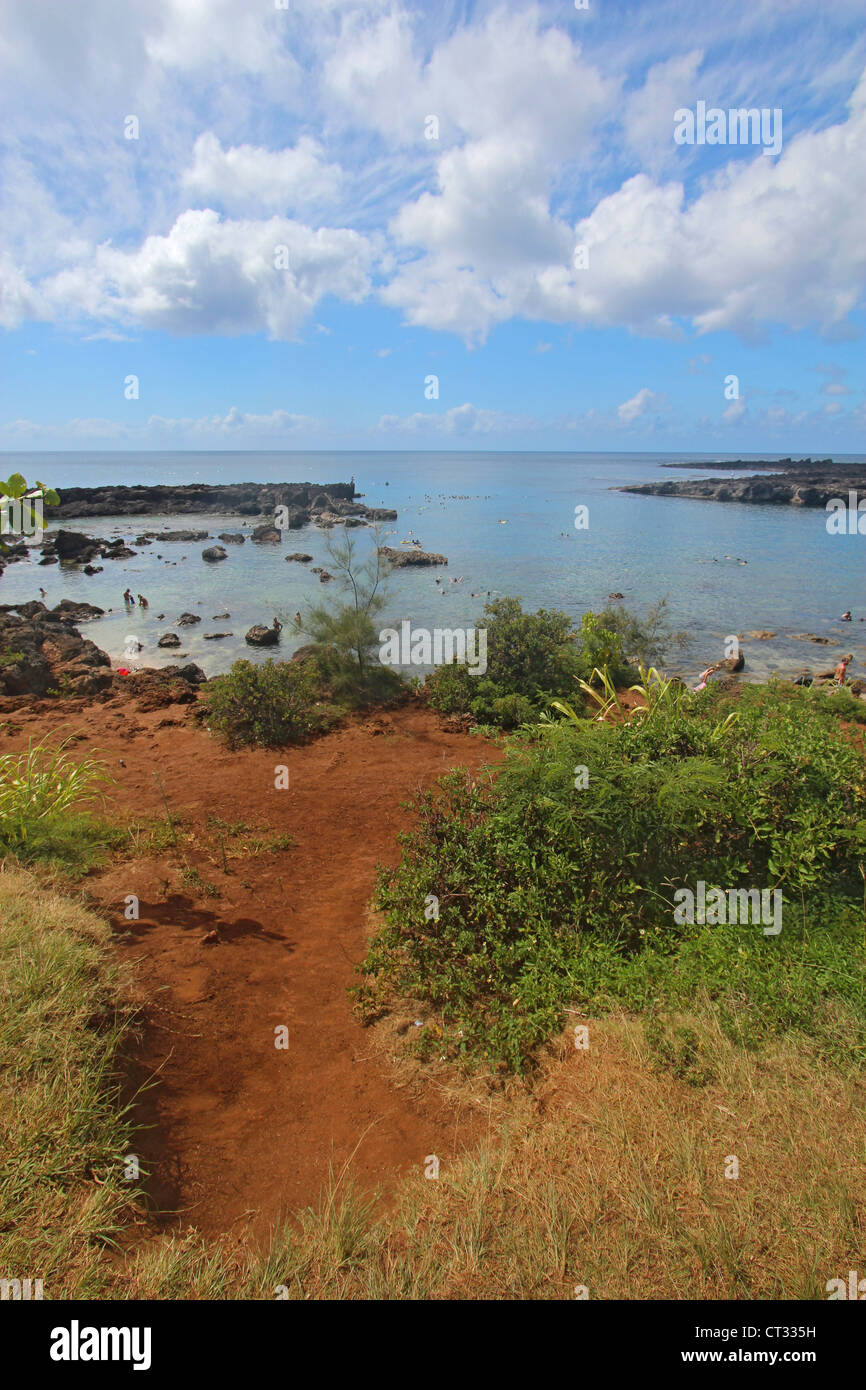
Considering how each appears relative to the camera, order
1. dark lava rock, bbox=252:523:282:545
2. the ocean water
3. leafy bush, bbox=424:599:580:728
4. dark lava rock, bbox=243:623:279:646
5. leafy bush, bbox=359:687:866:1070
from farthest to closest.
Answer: dark lava rock, bbox=252:523:282:545 → the ocean water → dark lava rock, bbox=243:623:279:646 → leafy bush, bbox=424:599:580:728 → leafy bush, bbox=359:687:866:1070

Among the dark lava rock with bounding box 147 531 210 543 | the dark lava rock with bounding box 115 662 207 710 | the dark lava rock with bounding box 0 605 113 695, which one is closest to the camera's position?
the dark lava rock with bounding box 115 662 207 710

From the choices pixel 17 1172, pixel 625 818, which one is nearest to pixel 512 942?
pixel 625 818

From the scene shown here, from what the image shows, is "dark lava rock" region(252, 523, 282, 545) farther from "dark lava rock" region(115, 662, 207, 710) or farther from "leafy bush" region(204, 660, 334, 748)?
"leafy bush" region(204, 660, 334, 748)

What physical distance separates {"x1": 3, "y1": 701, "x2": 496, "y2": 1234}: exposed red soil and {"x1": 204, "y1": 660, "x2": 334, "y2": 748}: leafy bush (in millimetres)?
1120

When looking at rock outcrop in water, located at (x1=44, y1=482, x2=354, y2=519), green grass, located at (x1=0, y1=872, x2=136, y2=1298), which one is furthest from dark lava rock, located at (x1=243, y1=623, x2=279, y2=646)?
rock outcrop in water, located at (x1=44, y1=482, x2=354, y2=519)

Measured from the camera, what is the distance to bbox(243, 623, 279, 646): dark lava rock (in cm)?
1983

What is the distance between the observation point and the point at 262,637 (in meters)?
19.8

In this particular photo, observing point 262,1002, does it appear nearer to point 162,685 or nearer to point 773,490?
point 162,685

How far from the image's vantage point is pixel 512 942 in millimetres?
4980

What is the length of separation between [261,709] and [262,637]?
32.2 ft

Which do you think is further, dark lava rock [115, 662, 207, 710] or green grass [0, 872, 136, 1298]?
dark lava rock [115, 662, 207, 710]

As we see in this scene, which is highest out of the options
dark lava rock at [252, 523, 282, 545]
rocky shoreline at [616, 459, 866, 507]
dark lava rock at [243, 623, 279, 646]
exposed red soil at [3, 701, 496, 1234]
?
rocky shoreline at [616, 459, 866, 507]
